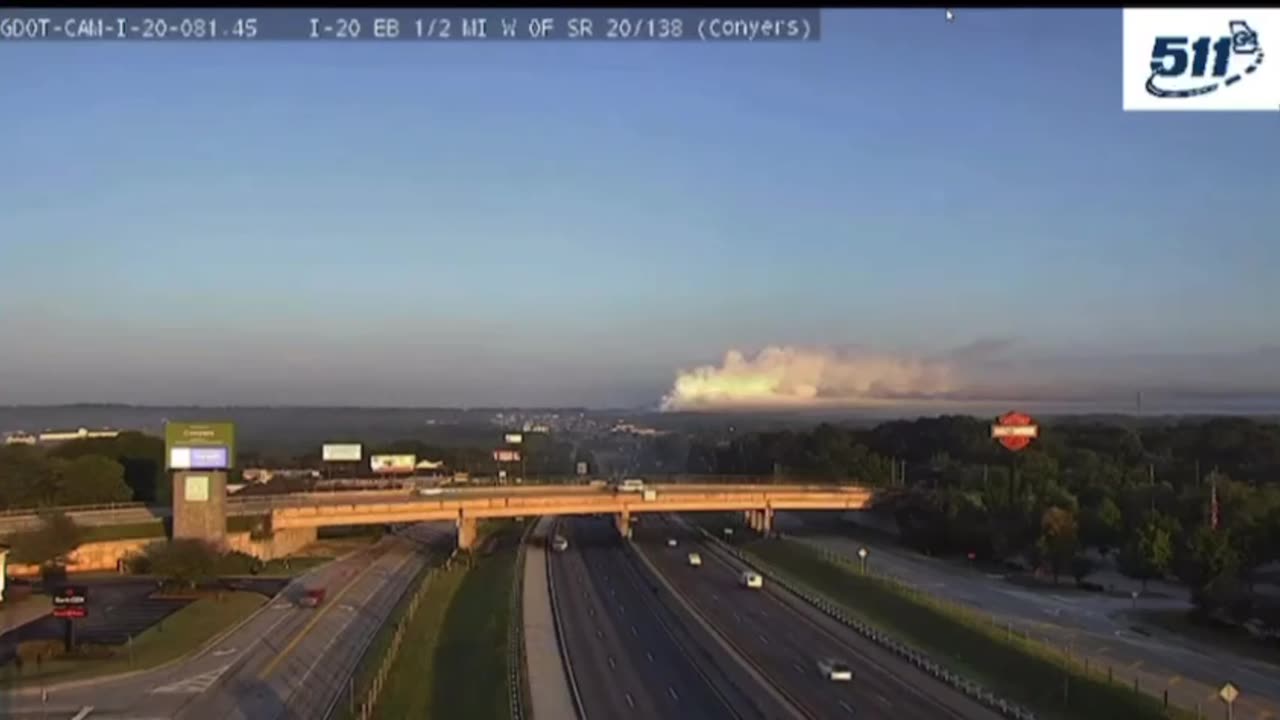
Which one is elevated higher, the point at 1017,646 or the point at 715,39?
the point at 715,39

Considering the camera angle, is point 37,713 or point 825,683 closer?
point 37,713

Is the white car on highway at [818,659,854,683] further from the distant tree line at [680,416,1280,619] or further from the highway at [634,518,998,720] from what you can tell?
the distant tree line at [680,416,1280,619]

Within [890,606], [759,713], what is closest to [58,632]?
[759,713]

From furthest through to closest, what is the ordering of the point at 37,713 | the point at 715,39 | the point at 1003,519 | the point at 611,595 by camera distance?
the point at 1003,519
the point at 611,595
the point at 37,713
the point at 715,39

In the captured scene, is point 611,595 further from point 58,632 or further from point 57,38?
point 57,38

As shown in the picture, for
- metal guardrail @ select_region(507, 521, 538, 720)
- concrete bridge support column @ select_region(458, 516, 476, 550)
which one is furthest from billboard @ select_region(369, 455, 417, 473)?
metal guardrail @ select_region(507, 521, 538, 720)

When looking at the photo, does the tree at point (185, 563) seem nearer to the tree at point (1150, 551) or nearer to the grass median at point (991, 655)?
the grass median at point (991, 655)

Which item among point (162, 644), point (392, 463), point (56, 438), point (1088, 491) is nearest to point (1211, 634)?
point (1088, 491)
